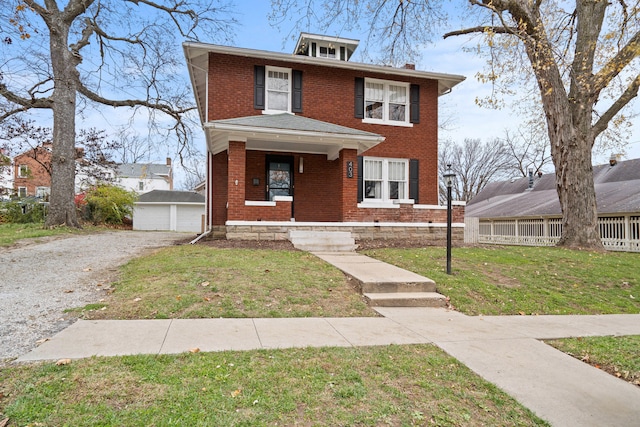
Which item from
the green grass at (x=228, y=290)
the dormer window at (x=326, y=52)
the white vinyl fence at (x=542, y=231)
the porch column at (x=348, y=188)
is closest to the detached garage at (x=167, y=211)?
the dormer window at (x=326, y=52)

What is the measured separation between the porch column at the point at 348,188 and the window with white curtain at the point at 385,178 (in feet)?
6.76

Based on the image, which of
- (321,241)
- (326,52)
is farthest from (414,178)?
(326,52)

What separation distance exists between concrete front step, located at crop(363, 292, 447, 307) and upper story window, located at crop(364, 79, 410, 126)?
31.8ft

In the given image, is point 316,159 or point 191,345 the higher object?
point 316,159

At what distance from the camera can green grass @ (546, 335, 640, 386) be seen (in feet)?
12.3

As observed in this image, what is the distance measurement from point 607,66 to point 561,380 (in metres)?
10.4

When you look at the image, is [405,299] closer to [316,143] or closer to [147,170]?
[316,143]

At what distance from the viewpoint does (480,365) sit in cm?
369

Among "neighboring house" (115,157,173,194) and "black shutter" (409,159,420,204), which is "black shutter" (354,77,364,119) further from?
"neighboring house" (115,157,173,194)

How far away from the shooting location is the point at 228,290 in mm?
5879

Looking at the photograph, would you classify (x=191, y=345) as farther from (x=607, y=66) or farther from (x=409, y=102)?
(x=409, y=102)

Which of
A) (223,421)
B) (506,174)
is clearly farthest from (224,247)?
(506,174)

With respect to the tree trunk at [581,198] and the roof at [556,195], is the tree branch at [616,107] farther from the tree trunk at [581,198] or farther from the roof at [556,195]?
the roof at [556,195]

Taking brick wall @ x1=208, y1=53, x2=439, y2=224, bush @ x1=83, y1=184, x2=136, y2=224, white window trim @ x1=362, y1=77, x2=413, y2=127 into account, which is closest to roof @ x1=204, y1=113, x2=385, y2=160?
brick wall @ x1=208, y1=53, x2=439, y2=224
